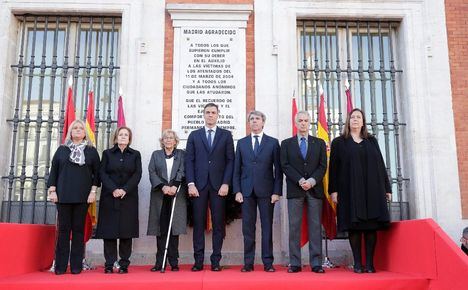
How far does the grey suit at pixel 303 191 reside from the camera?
593 cm

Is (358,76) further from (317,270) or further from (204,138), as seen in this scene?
(317,270)

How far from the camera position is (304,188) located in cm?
591

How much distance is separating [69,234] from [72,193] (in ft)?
1.60

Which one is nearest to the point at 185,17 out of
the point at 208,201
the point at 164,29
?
the point at 164,29

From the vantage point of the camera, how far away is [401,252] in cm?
573

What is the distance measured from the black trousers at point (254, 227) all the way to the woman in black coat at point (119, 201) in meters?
1.33

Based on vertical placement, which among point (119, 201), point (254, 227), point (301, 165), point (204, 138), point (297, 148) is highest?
point (204, 138)

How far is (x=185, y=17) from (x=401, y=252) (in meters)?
4.66

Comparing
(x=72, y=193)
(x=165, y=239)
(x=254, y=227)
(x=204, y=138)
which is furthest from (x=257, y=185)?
(x=72, y=193)

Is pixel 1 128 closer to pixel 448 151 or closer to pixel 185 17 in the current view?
pixel 185 17

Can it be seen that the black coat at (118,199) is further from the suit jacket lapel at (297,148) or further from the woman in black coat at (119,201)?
the suit jacket lapel at (297,148)

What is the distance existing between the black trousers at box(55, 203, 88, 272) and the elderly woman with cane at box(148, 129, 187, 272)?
32.9 inches

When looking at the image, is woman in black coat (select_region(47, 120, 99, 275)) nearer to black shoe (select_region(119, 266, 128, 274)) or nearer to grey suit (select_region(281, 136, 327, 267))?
black shoe (select_region(119, 266, 128, 274))

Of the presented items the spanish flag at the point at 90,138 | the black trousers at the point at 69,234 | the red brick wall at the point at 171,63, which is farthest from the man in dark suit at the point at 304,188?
the spanish flag at the point at 90,138
